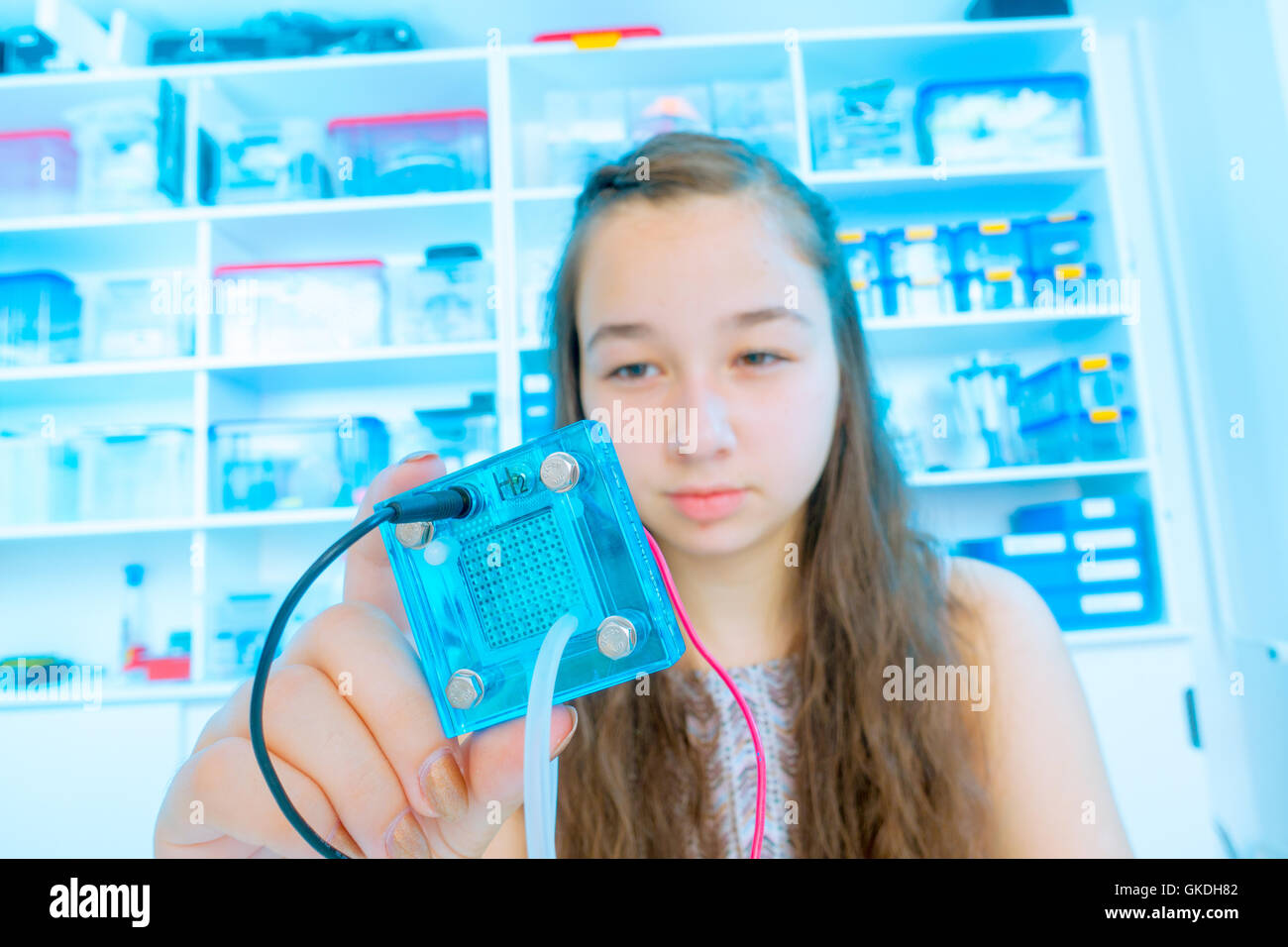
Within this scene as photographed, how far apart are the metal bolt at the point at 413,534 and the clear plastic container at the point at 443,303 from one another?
1.18m

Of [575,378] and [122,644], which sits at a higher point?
[575,378]

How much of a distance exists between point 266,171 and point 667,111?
0.81 metres

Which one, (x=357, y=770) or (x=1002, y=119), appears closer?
(x=357, y=770)

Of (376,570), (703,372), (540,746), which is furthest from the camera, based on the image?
(703,372)

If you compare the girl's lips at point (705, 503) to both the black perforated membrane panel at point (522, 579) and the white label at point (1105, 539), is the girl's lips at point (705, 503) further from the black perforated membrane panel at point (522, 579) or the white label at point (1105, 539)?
the white label at point (1105, 539)

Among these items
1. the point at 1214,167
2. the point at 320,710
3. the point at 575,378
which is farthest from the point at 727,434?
the point at 1214,167

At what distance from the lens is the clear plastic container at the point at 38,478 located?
136 cm

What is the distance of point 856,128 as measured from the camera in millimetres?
1395

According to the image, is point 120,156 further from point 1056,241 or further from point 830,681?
point 1056,241

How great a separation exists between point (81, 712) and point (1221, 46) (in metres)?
2.43

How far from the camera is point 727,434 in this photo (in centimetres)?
50

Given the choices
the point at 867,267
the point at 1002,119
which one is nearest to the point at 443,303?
the point at 867,267

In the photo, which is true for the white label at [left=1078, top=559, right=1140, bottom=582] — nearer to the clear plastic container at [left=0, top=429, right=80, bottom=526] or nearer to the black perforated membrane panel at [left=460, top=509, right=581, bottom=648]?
the black perforated membrane panel at [left=460, top=509, right=581, bottom=648]
